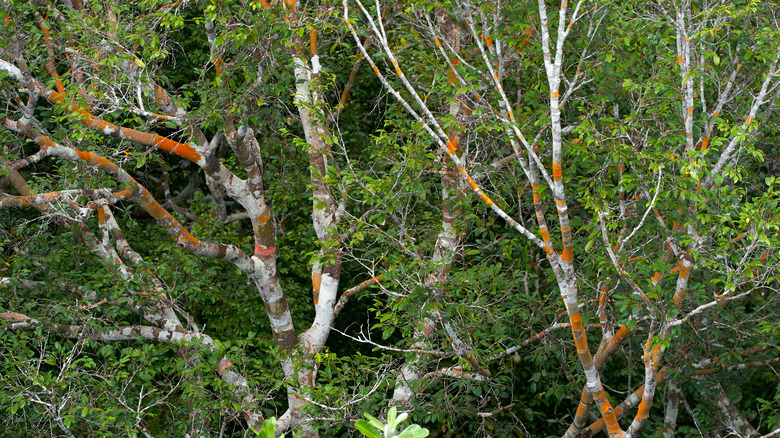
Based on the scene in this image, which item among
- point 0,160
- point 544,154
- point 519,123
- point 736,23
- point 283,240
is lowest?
point 283,240

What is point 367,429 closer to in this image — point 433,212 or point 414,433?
point 414,433

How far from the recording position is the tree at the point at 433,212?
186 inches

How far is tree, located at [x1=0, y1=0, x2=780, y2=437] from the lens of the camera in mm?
4730

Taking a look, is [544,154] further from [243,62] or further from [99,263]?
[99,263]

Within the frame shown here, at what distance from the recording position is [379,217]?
5445 mm

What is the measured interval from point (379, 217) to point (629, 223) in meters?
2.01

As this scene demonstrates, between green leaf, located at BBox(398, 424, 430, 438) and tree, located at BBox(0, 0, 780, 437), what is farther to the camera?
tree, located at BBox(0, 0, 780, 437)

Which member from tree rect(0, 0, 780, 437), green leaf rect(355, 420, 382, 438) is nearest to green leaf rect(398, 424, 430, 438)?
green leaf rect(355, 420, 382, 438)

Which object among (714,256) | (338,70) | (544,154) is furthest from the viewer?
(338,70)

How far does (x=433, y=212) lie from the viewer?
24.3 ft

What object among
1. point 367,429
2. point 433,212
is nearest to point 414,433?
point 367,429

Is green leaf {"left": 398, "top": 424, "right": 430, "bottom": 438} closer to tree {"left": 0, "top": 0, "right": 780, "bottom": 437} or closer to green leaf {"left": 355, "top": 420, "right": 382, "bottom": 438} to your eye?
green leaf {"left": 355, "top": 420, "right": 382, "bottom": 438}

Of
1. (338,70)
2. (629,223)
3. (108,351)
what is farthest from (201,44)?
(629,223)

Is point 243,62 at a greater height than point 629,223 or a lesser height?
greater
